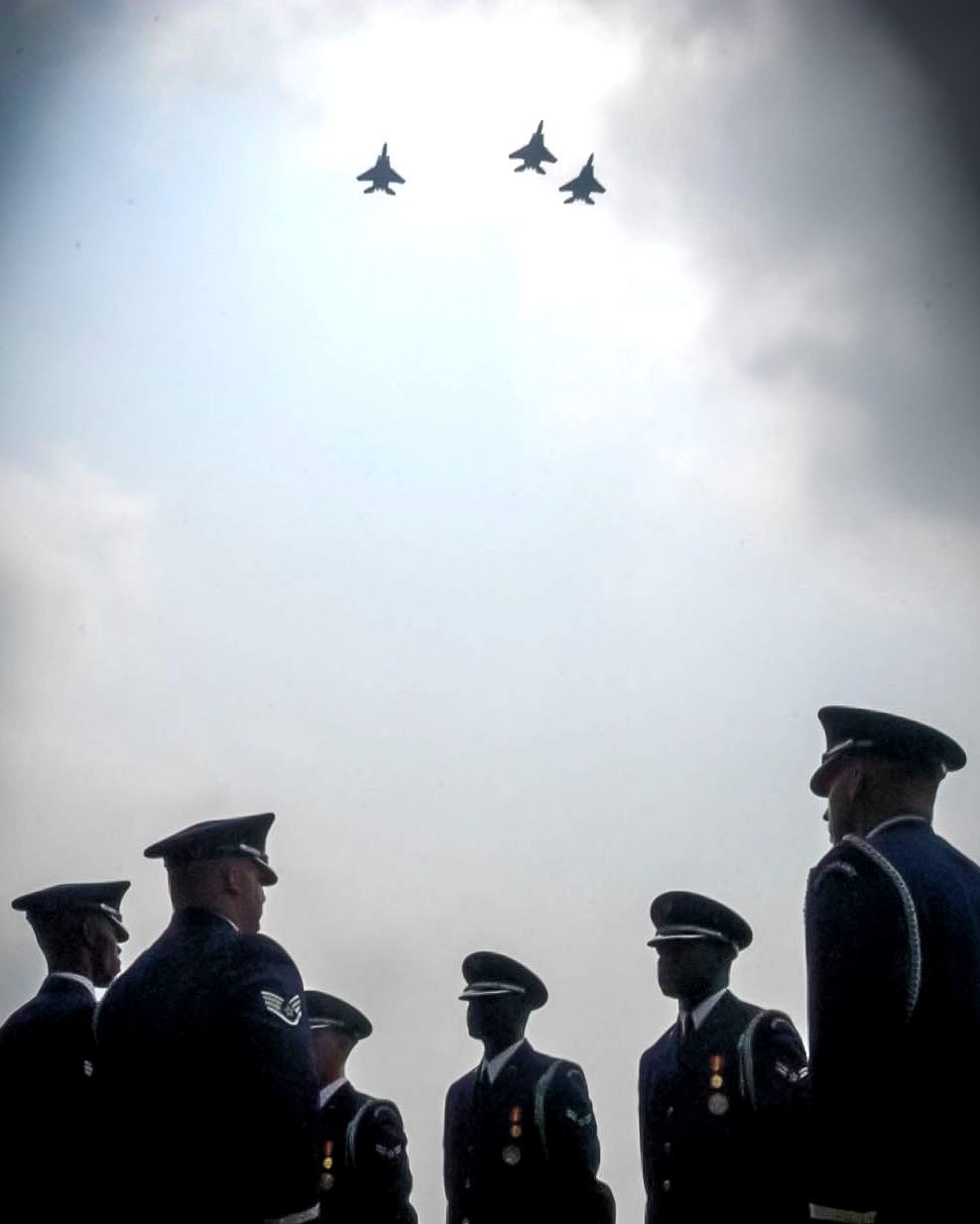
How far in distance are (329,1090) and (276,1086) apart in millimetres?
4835

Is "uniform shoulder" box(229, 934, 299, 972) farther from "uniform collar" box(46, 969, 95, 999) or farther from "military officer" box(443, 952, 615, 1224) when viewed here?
"military officer" box(443, 952, 615, 1224)

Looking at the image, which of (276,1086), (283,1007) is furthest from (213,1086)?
(283,1007)

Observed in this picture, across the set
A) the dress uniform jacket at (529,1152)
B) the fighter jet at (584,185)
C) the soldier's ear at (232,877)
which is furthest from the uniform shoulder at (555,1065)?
the fighter jet at (584,185)

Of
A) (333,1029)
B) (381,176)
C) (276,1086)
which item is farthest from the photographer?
(381,176)

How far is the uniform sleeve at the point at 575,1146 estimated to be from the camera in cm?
961

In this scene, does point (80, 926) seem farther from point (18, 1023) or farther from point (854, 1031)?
point (854, 1031)

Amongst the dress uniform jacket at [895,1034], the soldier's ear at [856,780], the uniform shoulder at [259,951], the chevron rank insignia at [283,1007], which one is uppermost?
the soldier's ear at [856,780]

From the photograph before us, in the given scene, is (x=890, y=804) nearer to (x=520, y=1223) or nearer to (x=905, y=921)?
(x=905, y=921)

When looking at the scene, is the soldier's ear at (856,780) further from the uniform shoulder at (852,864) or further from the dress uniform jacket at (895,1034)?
the dress uniform jacket at (895,1034)

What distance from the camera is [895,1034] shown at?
4.98 metres

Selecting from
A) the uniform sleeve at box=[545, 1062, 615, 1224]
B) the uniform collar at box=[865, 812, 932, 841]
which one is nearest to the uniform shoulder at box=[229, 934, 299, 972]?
the uniform collar at box=[865, 812, 932, 841]

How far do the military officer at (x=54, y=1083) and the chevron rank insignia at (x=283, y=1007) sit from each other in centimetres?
157

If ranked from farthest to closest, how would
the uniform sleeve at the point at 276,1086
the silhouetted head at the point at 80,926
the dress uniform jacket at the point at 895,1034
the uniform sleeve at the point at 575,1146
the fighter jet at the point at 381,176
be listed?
1. the fighter jet at the point at 381,176
2. the uniform sleeve at the point at 575,1146
3. the silhouetted head at the point at 80,926
4. the uniform sleeve at the point at 276,1086
5. the dress uniform jacket at the point at 895,1034

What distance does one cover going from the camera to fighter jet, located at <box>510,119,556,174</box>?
35.6m
